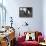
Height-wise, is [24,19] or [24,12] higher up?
[24,12]

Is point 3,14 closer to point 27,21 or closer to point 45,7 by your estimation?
point 27,21

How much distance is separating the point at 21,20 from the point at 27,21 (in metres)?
0.33

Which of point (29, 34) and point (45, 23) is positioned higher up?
point (45, 23)

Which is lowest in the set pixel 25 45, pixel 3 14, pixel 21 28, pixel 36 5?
pixel 25 45

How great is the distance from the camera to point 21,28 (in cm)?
740

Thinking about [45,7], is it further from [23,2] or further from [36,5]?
[23,2]

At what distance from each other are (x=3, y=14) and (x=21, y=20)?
3.32 ft

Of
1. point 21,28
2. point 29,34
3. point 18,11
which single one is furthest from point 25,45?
point 18,11

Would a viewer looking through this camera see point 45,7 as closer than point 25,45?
No

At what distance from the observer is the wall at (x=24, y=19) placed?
7.38 metres

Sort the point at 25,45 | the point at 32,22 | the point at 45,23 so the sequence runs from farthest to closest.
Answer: the point at 32,22, the point at 45,23, the point at 25,45

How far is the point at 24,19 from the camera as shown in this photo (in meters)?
7.41

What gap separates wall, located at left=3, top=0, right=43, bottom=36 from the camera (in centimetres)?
738

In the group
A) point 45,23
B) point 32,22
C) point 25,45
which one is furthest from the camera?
point 32,22
